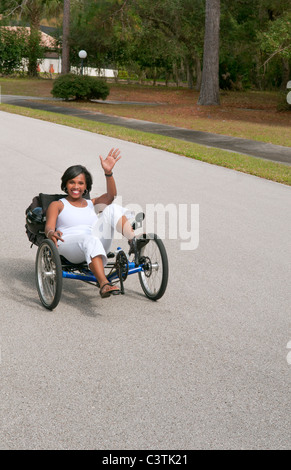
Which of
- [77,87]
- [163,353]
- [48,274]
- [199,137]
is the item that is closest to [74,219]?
[48,274]

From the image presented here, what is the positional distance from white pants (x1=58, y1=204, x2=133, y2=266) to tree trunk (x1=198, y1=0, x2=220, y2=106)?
26798mm

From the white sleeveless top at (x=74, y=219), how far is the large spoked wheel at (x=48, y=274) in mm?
275

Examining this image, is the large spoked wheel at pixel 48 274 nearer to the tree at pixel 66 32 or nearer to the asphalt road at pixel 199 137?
the asphalt road at pixel 199 137

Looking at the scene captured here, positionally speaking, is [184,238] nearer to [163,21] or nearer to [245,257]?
[245,257]

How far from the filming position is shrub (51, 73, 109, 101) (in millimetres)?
32062

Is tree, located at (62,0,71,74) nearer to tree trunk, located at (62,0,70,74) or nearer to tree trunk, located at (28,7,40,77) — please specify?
tree trunk, located at (62,0,70,74)

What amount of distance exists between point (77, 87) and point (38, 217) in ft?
88.6

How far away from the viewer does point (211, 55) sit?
31781 millimetres

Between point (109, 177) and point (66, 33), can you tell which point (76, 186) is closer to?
point (109, 177)

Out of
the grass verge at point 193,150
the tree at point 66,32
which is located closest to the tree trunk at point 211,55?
the grass verge at point 193,150

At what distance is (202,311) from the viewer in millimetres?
5848

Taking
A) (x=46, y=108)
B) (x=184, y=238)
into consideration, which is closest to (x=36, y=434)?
(x=184, y=238)

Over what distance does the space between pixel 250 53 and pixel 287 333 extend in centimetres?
4049

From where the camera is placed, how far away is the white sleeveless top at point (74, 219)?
5.98 m
